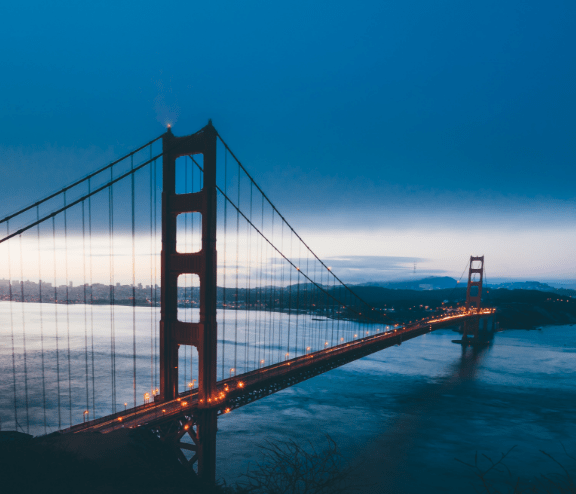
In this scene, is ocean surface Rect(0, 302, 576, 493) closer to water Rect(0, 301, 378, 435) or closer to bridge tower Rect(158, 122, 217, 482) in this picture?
water Rect(0, 301, 378, 435)

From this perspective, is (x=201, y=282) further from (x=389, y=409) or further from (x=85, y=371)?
(x=85, y=371)

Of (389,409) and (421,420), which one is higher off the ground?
(421,420)

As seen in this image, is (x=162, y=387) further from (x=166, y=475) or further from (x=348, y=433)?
(x=348, y=433)

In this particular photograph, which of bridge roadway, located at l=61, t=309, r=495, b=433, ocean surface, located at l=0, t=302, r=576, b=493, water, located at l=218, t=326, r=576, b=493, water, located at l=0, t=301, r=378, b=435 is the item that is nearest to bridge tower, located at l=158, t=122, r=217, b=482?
bridge roadway, located at l=61, t=309, r=495, b=433

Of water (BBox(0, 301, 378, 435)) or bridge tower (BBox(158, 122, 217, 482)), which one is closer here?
bridge tower (BBox(158, 122, 217, 482))

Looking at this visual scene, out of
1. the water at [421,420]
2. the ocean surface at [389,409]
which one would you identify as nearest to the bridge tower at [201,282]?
the ocean surface at [389,409]

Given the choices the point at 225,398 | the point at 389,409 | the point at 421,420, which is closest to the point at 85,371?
the point at 389,409
